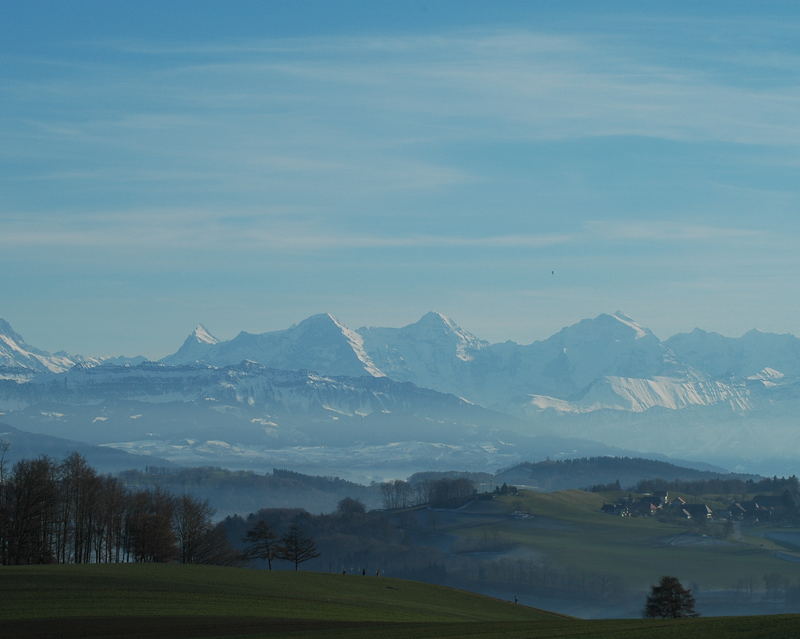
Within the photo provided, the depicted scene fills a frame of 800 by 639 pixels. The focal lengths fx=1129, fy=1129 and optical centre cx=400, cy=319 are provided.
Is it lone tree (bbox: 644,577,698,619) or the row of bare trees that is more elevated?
the row of bare trees

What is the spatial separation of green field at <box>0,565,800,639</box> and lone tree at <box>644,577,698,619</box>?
18365 millimetres

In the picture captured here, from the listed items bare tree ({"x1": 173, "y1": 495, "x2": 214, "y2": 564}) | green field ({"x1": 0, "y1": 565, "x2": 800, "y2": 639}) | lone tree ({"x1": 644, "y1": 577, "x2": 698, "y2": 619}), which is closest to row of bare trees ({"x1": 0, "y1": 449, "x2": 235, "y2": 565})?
bare tree ({"x1": 173, "y1": 495, "x2": 214, "y2": 564})

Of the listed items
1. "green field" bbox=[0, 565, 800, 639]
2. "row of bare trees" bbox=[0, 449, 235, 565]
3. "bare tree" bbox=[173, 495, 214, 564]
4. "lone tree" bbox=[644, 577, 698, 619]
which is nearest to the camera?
"green field" bbox=[0, 565, 800, 639]

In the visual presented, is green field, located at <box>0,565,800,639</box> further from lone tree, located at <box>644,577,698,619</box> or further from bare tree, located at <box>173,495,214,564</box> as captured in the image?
bare tree, located at <box>173,495,214,564</box>

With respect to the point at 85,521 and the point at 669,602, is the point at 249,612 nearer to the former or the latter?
the point at 669,602

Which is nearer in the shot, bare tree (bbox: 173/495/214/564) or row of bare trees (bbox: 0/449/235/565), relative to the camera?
row of bare trees (bbox: 0/449/235/565)

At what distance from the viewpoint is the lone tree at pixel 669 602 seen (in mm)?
103312

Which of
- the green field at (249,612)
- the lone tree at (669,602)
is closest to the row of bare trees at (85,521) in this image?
the green field at (249,612)

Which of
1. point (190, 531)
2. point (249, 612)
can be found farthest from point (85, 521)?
point (249, 612)

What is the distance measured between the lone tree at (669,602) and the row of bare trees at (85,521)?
4979cm

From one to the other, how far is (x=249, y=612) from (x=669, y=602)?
5158 centimetres

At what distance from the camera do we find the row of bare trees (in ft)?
349

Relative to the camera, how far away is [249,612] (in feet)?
214

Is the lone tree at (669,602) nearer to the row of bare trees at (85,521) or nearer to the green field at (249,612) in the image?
the green field at (249,612)
